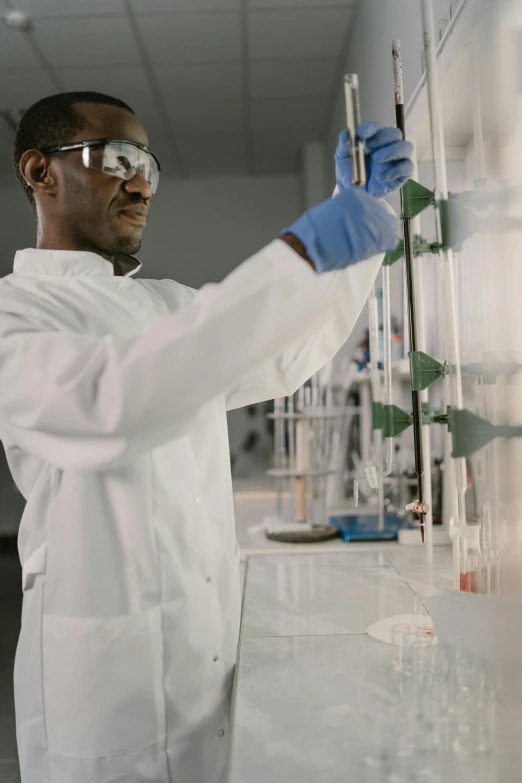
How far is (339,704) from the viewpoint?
31.5 inches

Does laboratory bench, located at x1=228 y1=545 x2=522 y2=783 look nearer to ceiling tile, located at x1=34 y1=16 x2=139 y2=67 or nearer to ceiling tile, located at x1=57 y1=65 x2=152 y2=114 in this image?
ceiling tile, located at x1=34 y1=16 x2=139 y2=67

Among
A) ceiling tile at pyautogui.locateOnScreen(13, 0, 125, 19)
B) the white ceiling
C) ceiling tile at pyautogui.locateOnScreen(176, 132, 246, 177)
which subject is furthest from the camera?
ceiling tile at pyautogui.locateOnScreen(176, 132, 246, 177)

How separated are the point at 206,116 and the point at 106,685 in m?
3.72

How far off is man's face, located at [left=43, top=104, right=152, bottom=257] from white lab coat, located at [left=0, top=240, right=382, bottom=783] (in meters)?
0.05

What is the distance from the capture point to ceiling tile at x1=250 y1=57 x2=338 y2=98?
3.39 m

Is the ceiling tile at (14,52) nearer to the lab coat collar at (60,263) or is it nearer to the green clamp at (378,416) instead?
the lab coat collar at (60,263)

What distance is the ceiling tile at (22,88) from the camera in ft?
11.2

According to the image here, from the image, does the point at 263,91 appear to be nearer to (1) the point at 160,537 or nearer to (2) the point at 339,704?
(1) the point at 160,537

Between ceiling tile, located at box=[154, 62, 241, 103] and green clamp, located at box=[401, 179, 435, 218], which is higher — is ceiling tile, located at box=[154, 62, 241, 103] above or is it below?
above

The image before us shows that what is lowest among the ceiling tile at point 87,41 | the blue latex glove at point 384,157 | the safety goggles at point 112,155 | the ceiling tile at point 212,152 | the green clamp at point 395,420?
the green clamp at point 395,420

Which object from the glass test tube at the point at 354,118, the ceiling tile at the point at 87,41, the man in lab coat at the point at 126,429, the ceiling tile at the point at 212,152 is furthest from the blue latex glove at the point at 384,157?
the ceiling tile at the point at 212,152

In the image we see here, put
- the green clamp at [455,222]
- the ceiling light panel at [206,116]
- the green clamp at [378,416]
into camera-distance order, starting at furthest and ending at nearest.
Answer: the ceiling light panel at [206,116] → the green clamp at [378,416] → the green clamp at [455,222]

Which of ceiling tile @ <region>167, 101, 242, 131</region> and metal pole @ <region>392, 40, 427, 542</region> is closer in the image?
metal pole @ <region>392, 40, 427, 542</region>

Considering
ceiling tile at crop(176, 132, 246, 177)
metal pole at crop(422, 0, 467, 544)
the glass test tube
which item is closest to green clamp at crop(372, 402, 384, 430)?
metal pole at crop(422, 0, 467, 544)
